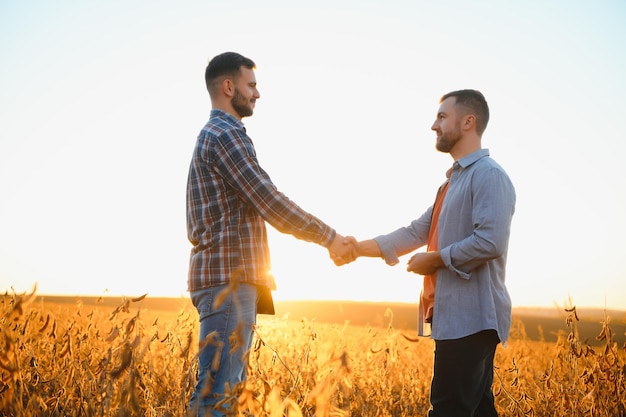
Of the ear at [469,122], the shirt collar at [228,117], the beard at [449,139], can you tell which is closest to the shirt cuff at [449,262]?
the beard at [449,139]

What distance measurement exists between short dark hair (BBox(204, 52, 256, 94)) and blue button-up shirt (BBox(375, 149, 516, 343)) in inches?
62.4

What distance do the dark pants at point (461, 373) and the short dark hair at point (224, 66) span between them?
2.11m

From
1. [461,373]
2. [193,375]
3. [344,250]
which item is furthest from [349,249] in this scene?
[193,375]

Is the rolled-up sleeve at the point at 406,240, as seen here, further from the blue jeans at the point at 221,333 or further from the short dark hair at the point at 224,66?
the short dark hair at the point at 224,66

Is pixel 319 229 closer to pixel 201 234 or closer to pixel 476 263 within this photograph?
pixel 201 234

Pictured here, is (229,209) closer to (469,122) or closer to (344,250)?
(344,250)

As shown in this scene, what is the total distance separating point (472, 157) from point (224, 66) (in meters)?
1.69

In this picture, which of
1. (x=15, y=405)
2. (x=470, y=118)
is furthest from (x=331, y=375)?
(x=470, y=118)

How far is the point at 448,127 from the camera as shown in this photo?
129 inches

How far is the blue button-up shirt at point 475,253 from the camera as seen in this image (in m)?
2.77

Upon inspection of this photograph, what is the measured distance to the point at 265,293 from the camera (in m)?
3.09

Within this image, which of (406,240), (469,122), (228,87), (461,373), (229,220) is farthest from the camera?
(406,240)

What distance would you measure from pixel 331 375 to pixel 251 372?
1.61 metres

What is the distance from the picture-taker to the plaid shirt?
2.93 metres
